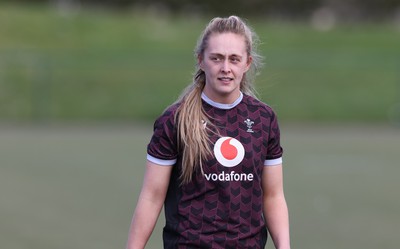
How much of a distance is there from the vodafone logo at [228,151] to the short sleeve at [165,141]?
0.66 ft

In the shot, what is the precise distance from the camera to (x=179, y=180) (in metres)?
4.49

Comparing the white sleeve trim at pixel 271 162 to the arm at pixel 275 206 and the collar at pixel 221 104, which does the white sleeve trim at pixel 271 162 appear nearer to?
the arm at pixel 275 206

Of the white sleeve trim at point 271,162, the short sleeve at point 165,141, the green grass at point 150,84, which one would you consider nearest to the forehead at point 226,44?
the short sleeve at point 165,141

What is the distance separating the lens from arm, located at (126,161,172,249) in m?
4.52

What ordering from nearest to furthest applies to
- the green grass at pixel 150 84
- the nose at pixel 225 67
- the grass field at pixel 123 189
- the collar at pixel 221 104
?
1. the nose at pixel 225 67
2. the collar at pixel 221 104
3. the grass field at pixel 123 189
4. the green grass at pixel 150 84

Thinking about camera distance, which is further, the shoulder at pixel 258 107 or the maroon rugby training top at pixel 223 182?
the shoulder at pixel 258 107

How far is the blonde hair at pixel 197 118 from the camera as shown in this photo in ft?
14.4

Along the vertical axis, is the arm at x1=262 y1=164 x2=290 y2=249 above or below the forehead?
below

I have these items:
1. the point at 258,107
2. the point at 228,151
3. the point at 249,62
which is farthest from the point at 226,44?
the point at 228,151

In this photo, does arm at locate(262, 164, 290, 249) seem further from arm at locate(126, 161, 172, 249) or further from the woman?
arm at locate(126, 161, 172, 249)

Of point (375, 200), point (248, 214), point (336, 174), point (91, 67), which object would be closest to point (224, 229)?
point (248, 214)

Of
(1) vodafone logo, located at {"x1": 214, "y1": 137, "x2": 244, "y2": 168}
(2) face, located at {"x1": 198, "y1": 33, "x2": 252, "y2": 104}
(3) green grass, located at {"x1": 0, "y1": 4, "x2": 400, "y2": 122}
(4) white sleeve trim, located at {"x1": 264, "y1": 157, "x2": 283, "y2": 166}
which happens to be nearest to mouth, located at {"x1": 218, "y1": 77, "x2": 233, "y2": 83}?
(2) face, located at {"x1": 198, "y1": 33, "x2": 252, "y2": 104}

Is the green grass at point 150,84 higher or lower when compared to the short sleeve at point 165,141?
lower

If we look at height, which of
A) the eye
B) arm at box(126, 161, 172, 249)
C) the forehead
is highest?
the forehead
